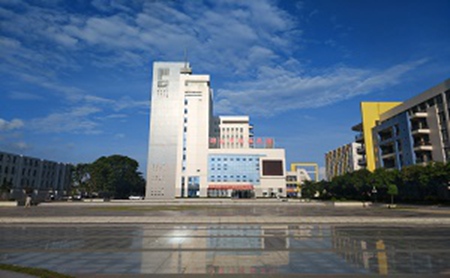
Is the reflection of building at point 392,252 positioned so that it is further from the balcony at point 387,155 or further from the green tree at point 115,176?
the green tree at point 115,176

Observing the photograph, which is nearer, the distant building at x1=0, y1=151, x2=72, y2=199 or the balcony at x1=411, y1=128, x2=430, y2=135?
the balcony at x1=411, y1=128, x2=430, y2=135

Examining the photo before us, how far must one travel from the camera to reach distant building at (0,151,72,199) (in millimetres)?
73688

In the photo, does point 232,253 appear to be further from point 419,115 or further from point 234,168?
point 234,168

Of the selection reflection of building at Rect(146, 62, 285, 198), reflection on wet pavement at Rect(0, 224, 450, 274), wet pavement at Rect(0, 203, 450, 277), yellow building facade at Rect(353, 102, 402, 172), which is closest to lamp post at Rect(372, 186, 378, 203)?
yellow building facade at Rect(353, 102, 402, 172)

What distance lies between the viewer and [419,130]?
2073 inches

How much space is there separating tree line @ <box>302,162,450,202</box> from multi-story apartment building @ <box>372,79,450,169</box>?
6387mm

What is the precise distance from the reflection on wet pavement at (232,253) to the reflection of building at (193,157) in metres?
71.5

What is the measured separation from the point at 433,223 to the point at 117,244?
795 inches

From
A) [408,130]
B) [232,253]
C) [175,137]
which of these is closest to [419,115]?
[408,130]

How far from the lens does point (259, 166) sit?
87812 millimetres

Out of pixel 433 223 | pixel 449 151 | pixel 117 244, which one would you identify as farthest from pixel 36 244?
pixel 449 151

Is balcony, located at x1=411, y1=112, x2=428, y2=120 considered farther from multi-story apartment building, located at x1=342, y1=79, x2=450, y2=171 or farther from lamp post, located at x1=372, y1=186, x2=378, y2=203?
lamp post, located at x1=372, y1=186, x2=378, y2=203

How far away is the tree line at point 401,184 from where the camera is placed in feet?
133

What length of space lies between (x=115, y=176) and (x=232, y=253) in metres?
81.9
